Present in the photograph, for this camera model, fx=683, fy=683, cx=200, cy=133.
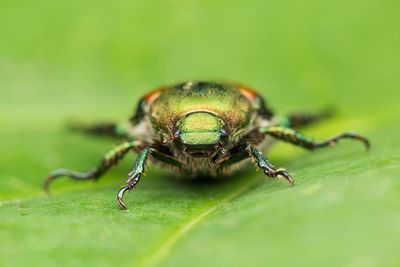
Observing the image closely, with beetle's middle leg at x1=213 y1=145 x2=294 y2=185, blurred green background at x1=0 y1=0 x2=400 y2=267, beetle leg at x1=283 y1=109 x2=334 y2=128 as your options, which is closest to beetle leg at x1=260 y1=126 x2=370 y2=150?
blurred green background at x1=0 y1=0 x2=400 y2=267

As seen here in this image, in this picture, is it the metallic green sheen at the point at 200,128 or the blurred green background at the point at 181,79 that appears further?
the metallic green sheen at the point at 200,128

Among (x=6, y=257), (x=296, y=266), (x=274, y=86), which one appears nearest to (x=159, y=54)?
(x=274, y=86)

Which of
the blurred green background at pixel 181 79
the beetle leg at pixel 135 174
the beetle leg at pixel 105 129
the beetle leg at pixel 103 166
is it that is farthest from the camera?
the beetle leg at pixel 105 129

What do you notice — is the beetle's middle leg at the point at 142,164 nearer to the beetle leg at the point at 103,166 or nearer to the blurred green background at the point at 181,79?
the blurred green background at the point at 181,79

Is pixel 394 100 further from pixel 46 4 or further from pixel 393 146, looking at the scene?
pixel 46 4

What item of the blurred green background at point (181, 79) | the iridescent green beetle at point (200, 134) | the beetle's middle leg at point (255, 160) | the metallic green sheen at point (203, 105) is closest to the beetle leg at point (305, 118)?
the blurred green background at point (181, 79)

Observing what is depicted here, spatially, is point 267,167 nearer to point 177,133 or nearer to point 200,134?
point 200,134
